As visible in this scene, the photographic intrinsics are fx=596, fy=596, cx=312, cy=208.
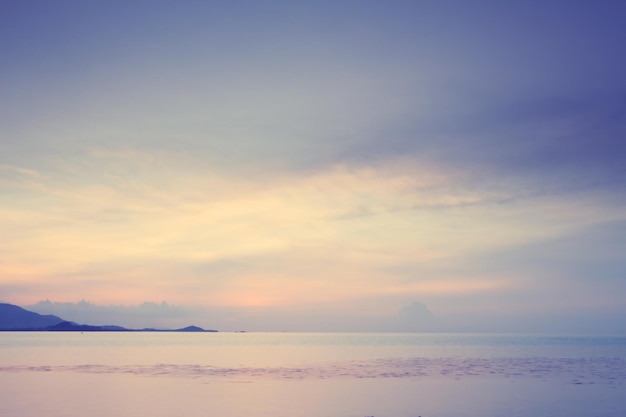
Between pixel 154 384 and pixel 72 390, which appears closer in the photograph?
pixel 72 390

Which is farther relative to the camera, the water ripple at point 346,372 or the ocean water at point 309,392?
the water ripple at point 346,372

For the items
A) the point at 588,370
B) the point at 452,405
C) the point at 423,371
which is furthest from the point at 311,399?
the point at 588,370

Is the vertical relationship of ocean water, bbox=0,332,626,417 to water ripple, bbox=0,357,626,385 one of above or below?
below

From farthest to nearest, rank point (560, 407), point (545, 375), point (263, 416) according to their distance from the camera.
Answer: point (545, 375), point (560, 407), point (263, 416)

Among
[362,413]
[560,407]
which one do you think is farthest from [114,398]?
[560,407]

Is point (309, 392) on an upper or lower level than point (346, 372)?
lower

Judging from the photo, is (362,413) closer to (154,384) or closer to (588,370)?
(154,384)

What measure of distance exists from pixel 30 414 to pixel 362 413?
18.3 metres

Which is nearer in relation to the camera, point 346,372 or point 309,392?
point 309,392

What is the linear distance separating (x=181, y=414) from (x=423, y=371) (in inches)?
1332

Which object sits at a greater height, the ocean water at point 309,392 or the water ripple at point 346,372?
the water ripple at point 346,372

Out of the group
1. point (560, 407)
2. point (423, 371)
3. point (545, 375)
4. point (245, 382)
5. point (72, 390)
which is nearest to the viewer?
point (560, 407)

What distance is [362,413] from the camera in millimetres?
33281

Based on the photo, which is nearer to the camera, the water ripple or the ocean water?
the ocean water
